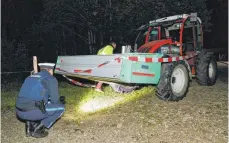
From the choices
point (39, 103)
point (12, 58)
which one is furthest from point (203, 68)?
point (12, 58)

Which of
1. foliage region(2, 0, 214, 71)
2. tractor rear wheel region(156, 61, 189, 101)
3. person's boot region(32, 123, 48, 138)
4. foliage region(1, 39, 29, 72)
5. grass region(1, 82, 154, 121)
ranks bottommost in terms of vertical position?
person's boot region(32, 123, 48, 138)

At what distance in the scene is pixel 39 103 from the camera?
14.9 ft

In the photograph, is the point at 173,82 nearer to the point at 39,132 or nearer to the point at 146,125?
the point at 146,125

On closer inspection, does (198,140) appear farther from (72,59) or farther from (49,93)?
(72,59)

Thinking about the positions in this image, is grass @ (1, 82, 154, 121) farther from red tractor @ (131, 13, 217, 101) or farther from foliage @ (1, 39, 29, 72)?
foliage @ (1, 39, 29, 72)

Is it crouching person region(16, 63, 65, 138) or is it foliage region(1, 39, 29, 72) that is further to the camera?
foliage region(1, 39, 29, 72)

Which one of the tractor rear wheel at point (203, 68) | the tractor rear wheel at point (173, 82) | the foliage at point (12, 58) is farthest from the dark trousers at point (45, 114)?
the foliage at point (12, 58)

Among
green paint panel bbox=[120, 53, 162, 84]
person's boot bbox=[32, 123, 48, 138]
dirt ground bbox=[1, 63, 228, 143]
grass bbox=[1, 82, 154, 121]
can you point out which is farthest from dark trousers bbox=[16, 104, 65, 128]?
green paint panel bbox=[120, 53, 162, 84]

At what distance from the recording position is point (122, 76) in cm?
577

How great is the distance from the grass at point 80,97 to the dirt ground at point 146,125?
0.35 metres

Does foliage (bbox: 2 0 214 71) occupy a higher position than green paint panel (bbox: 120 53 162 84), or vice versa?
foliage (bbox: 2 0 214 71)

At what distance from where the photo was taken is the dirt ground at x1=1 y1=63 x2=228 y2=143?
4.65 m

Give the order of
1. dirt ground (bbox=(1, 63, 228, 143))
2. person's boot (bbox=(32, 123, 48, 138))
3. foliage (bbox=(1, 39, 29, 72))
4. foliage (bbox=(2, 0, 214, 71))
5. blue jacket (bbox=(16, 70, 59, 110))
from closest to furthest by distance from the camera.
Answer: blue jacket (bbox=(16, 70, 59, 110)), dirt ground (bbox=(1, 63, 228, 143)), person's boot (bbox=(32, 123, 48, 138)), foliage (bbox=(1, 39, 29, 72)), foliage (bbox=(2, 0, 214, 71))

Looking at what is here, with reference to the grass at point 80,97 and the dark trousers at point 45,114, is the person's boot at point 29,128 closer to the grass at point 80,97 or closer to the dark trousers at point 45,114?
the dark trousers at point 45,114
